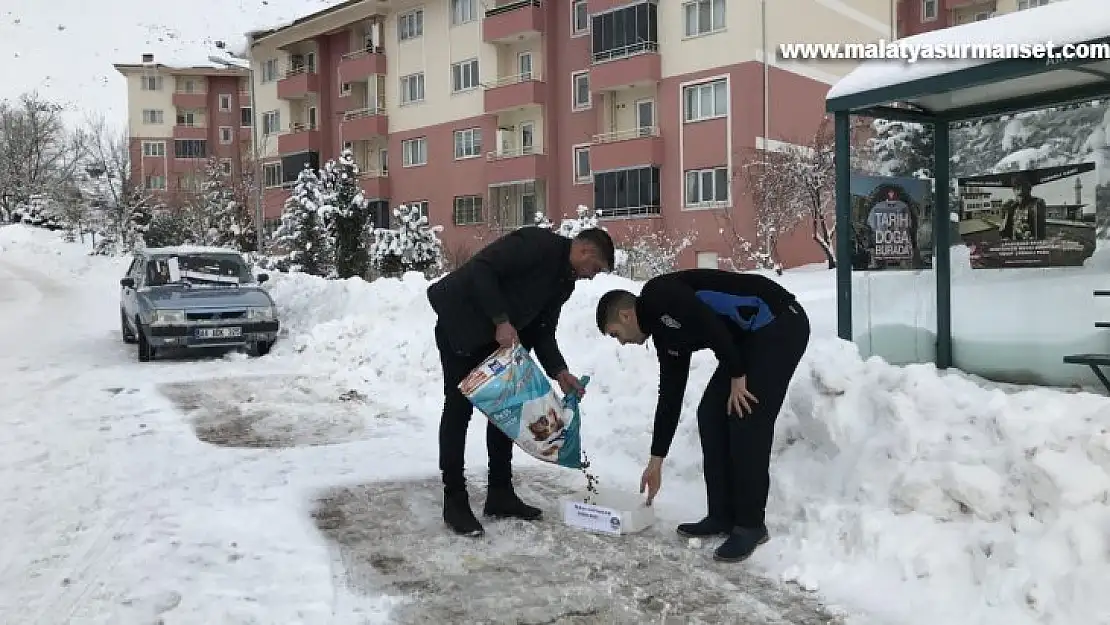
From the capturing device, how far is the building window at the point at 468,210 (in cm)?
3647

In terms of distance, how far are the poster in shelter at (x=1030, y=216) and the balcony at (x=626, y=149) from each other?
2200cm

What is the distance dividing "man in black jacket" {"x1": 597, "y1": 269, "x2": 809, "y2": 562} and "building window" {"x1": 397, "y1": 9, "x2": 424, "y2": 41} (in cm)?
3718

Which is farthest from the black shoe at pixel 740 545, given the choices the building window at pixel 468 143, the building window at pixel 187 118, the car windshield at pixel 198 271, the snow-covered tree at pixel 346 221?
the building window at pixel 187 118

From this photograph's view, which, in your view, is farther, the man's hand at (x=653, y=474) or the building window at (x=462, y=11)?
the building window at (x=462, y=11)

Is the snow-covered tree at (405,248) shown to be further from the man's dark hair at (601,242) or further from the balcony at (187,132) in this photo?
the balcony at (187,132)

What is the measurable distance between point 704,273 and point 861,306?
3.62 meters

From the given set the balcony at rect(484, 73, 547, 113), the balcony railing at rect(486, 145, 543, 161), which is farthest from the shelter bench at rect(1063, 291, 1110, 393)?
the balcony at rect(484, 73, 547, 113)

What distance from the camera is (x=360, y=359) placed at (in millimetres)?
10953

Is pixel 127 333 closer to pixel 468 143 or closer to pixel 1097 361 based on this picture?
pixel 1097 361

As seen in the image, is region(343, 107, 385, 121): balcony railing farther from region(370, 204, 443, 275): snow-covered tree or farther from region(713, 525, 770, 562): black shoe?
region(713, 525, 770, 562): black shoe

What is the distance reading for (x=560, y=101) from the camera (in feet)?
111

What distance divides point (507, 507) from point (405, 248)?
16.9 meters

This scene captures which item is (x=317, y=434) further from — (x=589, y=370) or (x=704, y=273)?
(x=704, y=273)

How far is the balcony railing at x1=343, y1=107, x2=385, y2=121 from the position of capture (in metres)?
41.0
